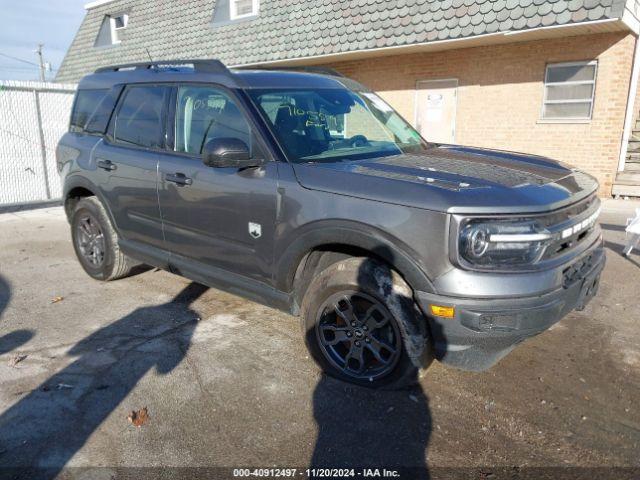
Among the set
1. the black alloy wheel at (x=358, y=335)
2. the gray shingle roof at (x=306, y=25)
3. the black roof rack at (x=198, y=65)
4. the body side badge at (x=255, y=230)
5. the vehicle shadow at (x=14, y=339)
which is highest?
the gray shingle roof at (x=306, y=25)

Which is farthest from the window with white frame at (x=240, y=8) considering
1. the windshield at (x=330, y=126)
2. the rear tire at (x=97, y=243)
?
the windshield at (x=330, y=126)

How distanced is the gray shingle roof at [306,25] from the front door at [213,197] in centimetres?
700

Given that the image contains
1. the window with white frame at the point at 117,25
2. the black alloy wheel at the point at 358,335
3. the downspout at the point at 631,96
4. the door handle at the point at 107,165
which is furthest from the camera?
the window with white frame at the point at 117,25

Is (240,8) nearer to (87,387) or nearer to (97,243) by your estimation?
(97,243)

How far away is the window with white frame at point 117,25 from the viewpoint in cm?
1833

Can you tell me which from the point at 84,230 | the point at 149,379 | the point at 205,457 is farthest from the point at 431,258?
the point at 84,230

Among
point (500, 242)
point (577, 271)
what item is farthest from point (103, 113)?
point (577, 271)

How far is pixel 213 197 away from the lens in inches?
145

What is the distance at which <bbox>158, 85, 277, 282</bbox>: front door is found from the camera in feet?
11.4

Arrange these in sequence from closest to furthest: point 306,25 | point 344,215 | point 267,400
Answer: point 344,215, point 267,400, point 306,25

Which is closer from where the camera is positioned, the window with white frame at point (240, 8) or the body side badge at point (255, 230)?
the body side badge at point (255, 230)

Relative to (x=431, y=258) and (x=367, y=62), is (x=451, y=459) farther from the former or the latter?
(x=367, y=62)

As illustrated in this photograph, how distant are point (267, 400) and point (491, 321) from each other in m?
1.42

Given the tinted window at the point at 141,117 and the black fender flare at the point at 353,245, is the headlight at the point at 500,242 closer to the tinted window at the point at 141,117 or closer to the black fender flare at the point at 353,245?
the black fender flare at the point at 353,245
